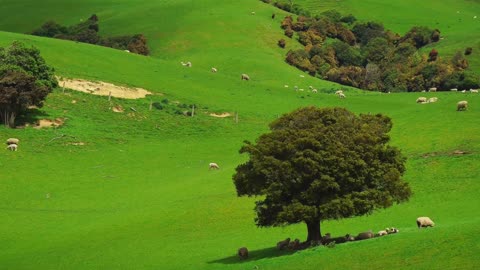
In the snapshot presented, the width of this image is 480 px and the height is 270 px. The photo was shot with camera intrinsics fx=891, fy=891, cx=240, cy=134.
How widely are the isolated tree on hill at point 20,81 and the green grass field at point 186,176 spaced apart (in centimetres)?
232

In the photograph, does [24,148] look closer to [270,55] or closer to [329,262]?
[329,262]

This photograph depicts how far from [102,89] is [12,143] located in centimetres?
2086

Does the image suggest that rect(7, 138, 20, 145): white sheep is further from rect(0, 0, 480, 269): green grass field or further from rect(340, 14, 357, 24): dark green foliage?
rect(340, 14, 357, 24): dark green foliage

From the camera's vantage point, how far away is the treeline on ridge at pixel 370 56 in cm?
12625

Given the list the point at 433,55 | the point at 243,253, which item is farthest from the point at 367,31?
the point at 243,253

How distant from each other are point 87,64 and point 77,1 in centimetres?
7290

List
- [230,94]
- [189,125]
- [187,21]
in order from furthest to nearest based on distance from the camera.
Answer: [187,21]
[230,94]
[189,125]

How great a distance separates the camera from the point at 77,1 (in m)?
168

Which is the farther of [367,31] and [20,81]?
[367,31]

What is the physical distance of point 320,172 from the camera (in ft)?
129

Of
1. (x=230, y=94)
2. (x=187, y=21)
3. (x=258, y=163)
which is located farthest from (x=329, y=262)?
(x=187, y=21)

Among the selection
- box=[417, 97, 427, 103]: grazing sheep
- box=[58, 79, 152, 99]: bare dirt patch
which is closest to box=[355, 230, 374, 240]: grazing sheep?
box=[417, 97, 427, 103]: grazing sheep

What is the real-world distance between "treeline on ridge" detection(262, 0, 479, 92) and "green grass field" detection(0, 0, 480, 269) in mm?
10055

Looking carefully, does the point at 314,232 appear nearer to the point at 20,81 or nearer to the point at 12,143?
the point at 12,143
